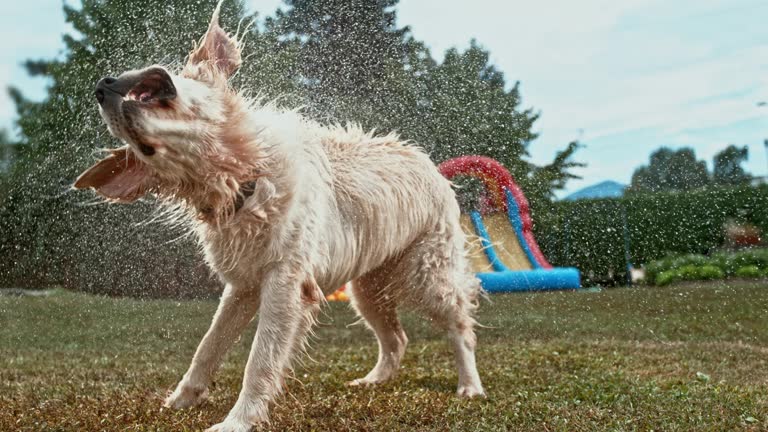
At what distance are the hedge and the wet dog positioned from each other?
9190mm

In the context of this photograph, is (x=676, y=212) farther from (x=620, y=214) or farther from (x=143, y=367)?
(x=143, y=367)

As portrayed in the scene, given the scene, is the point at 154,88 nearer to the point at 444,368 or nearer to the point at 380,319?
the point at 380,319

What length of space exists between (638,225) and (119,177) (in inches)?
460

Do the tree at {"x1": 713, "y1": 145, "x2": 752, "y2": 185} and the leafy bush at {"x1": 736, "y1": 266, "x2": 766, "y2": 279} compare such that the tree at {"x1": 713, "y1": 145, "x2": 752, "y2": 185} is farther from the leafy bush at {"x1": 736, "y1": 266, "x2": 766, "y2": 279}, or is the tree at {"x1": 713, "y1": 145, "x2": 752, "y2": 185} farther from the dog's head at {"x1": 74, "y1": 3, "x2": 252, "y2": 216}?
the dog's head at {"x1": 74, "y1": 3, "x2": 252, "y2": 216}

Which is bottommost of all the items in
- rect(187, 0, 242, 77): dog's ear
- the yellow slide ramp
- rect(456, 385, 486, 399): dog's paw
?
rect(456, 385, 486, 399): dog's paw

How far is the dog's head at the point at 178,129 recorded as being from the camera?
2.88 metres

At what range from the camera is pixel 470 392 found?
171 inches

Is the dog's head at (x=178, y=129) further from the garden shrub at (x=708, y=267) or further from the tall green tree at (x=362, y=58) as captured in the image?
the garden shrub at (x=708, y=267)

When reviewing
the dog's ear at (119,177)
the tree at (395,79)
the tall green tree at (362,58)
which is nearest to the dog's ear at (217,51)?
the dog's ear at (119,177)

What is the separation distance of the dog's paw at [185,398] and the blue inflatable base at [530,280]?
6765 millimetres

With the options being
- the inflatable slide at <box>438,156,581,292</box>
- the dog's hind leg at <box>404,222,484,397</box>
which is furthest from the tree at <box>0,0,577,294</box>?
the dog's hind leg at <box>404,222,484,397</box>

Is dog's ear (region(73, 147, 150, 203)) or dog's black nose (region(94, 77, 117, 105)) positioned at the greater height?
dog's black nose (region(94, 77, 117, 105))

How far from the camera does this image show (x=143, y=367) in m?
5.73

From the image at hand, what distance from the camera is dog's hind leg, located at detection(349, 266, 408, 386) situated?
15.3 ft
